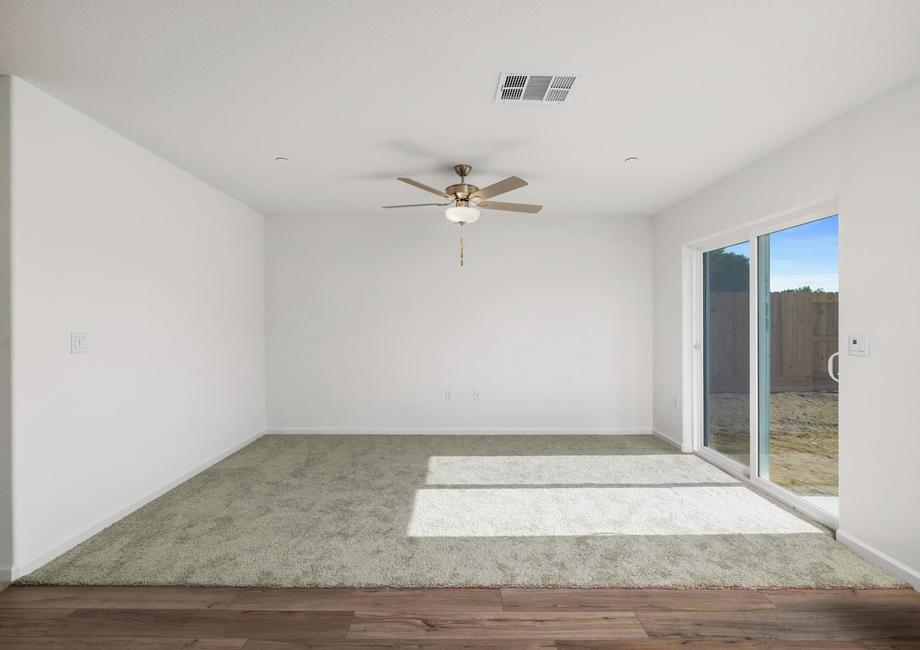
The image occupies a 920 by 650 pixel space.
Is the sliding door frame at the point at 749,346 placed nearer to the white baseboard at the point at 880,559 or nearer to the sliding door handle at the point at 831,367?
the white baseboard at the point at 880,559

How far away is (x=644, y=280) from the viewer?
205 inches

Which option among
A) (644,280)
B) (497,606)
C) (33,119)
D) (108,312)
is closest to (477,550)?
(497,606)

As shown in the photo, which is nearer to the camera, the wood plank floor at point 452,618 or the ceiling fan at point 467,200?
the wood plank floor at point 452,618

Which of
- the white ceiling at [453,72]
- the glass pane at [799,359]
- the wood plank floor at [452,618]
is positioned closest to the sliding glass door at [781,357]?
the glass pane at [799,359]

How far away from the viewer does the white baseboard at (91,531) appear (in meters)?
2.23

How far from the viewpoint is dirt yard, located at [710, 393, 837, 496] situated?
2926 mm

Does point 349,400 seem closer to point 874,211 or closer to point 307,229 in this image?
point 307,229

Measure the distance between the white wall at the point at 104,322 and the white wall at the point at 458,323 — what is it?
3.11 ft

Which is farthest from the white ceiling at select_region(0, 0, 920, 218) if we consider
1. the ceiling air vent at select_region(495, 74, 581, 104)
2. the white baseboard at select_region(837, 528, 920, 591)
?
the white baseboard at select_region(837, 528, 920, 591)

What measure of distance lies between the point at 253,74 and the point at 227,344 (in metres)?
2.86

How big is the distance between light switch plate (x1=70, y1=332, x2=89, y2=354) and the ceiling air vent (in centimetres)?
272

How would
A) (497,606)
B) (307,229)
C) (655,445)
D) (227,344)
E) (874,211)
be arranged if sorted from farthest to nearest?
(307,229)
(655,445)
(227,344)
(874,211)
(497,606)

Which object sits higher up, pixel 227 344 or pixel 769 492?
pixel 227 344

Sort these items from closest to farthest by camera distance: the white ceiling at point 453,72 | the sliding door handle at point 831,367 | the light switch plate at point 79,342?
the white ceiling at point 453,72
the light switch plate at point 79,342
the sliding door handle at point 831,367
